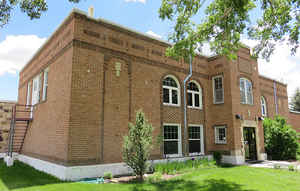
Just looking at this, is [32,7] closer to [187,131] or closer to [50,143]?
[50,143]

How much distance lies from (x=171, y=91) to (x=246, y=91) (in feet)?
20.2

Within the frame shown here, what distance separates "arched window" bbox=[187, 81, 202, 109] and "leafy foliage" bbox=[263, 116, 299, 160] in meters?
6.49

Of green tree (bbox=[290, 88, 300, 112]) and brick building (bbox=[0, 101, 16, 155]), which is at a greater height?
green tree (bbox=[290, 88, 300, 112])

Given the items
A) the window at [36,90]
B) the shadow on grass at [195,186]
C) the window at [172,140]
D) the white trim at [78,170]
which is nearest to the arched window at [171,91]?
the window at [172,140]

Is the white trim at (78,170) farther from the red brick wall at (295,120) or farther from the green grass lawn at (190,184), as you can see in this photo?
the red brick wall at (295,120)

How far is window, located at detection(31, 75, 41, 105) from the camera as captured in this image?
14.8m

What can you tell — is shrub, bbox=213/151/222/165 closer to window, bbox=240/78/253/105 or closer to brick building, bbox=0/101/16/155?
window, bbox=240/78/253/105

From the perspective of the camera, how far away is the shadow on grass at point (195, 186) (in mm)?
8078

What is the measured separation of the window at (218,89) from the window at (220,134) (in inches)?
71.7

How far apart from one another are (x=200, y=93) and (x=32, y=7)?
11686mm

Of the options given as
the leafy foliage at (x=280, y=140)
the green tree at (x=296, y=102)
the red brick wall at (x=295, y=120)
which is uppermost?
the green tree at (x=296, y=102)

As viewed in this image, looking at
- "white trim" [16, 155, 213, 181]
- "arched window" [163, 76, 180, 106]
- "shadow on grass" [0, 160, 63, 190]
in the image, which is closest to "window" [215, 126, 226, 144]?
"arched window" [163, 76, 180, 106]

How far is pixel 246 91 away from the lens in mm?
16578

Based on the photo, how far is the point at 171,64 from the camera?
14398 millimetres
